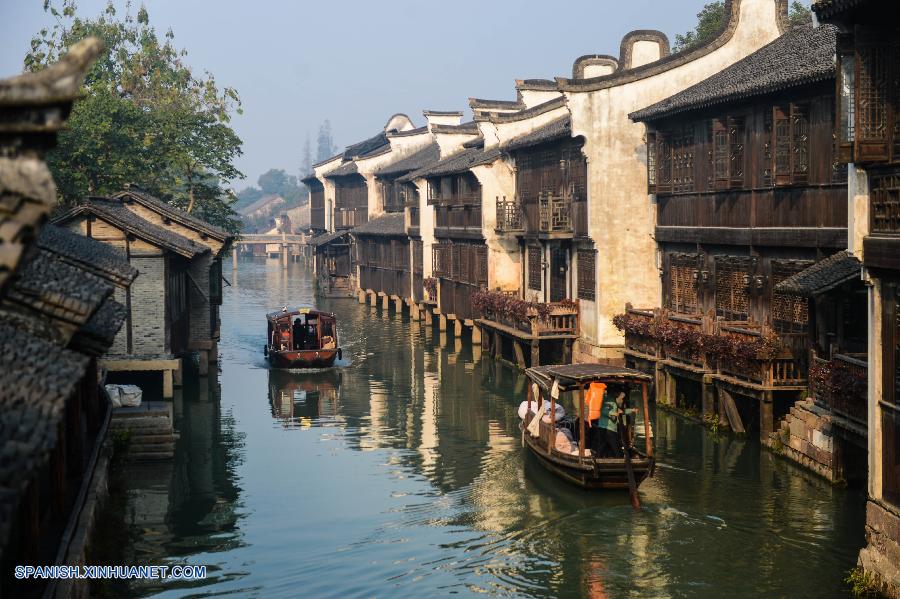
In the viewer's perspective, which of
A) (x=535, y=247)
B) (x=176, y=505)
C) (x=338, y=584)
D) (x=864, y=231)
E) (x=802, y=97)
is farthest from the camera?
(x=535, y=247)

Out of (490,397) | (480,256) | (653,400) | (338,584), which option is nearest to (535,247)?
(480,256)

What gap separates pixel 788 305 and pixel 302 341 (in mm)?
22257

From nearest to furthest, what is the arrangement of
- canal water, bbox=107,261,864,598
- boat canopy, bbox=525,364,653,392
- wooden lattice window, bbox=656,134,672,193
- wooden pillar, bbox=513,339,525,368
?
canal water, bbox=107,261,864,598 → boat canopy, bbox=525,364,653,392 → wooden lattice window, bbox=656,134,672,193 → wooden pillar, bbox=513,339,525,368

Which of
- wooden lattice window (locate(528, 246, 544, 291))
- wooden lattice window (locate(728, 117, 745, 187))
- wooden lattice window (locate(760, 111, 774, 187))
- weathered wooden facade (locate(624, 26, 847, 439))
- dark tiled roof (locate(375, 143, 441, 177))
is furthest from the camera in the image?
dark tiled roof (locate(375, 143, 441, 177))

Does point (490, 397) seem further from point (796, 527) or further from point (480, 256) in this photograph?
point (796, 527)

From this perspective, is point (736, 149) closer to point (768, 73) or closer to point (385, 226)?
point (768, 73)

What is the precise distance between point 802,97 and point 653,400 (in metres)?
9.70

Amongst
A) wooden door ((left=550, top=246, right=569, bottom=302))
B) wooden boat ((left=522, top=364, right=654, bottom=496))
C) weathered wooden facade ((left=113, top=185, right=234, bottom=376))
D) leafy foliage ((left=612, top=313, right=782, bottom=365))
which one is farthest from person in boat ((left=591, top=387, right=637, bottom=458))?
weathered wooden facade ((left=113, top=185, right=234, bottom=376))

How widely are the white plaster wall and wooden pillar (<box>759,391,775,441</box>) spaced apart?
369 inches

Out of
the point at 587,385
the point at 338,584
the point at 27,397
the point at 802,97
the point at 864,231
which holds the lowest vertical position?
the point at 338,584

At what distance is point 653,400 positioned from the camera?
30219mm

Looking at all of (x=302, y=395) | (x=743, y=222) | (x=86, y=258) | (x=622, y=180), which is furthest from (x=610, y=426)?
(x=302, y=395)

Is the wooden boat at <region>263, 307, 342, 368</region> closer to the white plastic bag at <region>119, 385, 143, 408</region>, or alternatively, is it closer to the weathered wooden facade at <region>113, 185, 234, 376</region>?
the weathered wooden facade at <region>113, 185, 234, 376</region>

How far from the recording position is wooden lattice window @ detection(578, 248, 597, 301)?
1318 inches
